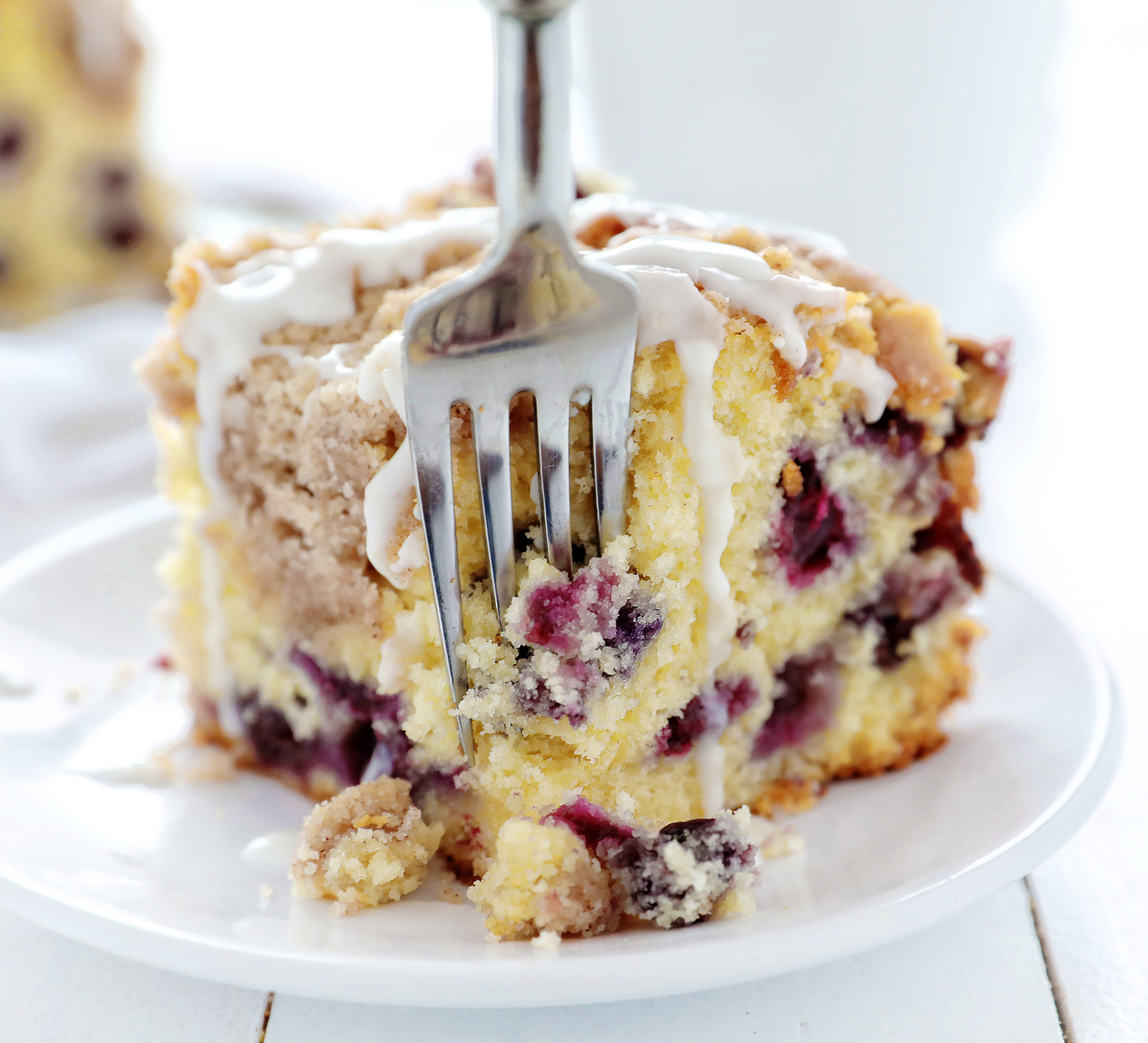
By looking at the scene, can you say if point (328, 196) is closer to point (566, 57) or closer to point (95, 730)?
point (95, 730)

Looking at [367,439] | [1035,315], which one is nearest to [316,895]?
[367,439]

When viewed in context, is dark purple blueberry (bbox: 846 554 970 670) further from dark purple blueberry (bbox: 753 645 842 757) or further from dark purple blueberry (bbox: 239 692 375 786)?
dark purple blueberry (bbox: 239 692 375 786)

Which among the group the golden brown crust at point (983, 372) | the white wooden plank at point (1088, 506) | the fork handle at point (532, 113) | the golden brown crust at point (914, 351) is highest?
the fork handle at point (532, 113)

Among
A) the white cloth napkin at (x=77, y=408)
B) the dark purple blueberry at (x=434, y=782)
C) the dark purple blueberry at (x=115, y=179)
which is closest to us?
the dark purple blueberry at (x=434, y=782)

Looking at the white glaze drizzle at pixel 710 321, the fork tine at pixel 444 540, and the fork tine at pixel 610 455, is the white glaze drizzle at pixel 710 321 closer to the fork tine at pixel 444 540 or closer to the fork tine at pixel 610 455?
the fork tine at pixel 610 455

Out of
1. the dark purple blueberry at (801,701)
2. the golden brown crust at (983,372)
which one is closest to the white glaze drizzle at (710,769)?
the dark purple blueberry at (801,701)

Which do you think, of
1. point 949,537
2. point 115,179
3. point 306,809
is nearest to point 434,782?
point 306,809
